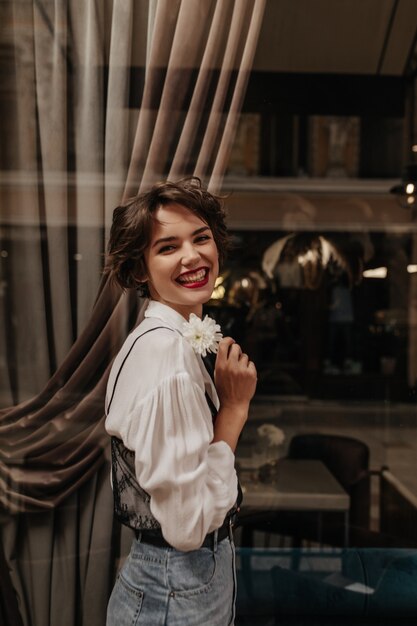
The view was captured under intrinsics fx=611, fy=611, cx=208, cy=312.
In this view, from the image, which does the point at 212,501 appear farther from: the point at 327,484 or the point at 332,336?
the point at 332,336

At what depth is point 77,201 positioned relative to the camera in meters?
1.88

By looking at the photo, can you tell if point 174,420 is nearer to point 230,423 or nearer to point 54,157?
point 230,423

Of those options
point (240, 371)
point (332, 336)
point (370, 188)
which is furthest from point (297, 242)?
point (332, 336)

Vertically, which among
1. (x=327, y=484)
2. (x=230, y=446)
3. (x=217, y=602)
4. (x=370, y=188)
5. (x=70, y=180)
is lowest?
(x=327, y=484)

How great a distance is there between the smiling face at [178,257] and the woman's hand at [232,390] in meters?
0.14

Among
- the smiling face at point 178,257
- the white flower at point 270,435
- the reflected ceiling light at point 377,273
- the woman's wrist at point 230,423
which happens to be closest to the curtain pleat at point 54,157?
the smiling face at point 178,257

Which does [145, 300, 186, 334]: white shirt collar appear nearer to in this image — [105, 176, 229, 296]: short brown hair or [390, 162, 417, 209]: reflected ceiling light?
[105, 176, 229, 296]: short brown hair

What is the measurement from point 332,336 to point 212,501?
908cm

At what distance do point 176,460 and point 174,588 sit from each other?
11.7 inches

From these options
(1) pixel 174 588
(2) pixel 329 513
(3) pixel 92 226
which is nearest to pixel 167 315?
(1) pixel 174 588

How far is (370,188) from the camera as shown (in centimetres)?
677

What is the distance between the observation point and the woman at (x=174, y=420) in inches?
44.4

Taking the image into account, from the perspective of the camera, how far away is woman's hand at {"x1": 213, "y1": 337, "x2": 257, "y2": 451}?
50.3 inches

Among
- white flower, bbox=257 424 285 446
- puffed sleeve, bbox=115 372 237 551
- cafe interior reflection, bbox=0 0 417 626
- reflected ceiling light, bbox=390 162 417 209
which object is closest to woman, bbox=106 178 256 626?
puffed sleeve, bbox=115 372 237 551
